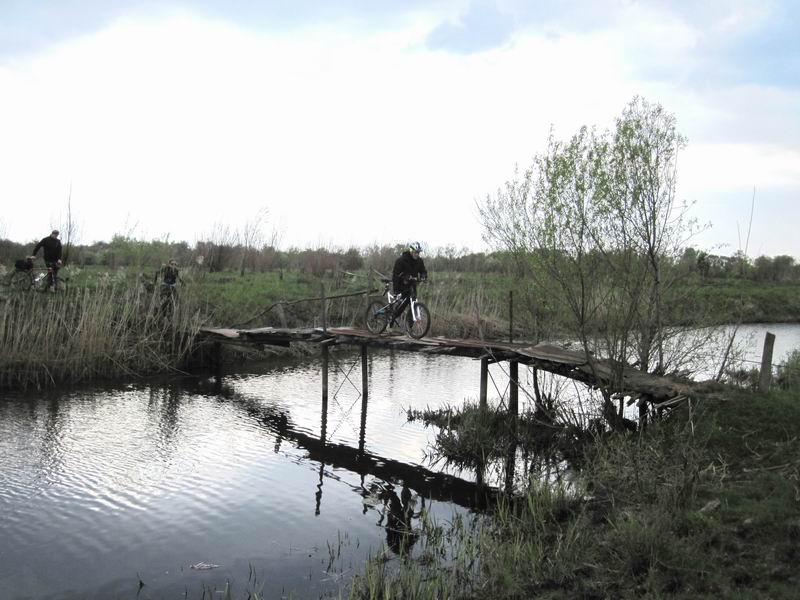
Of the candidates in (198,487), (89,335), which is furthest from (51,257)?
(198,487)

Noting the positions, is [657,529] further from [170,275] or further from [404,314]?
[170,275]

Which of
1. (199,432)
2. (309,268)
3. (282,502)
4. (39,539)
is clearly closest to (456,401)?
(199,432)

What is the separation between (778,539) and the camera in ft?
19.9

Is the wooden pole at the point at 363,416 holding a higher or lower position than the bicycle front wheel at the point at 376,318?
lower

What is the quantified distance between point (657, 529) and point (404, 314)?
9.24 m

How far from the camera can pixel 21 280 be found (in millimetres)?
18906

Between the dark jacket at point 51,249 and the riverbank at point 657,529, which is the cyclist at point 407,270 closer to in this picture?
the riverbank at point 657,529

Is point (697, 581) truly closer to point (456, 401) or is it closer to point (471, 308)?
point (456, 401)

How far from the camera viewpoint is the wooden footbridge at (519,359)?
1041cm

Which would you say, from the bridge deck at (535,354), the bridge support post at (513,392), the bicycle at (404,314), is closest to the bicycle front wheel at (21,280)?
the bridge deck at (535,354)

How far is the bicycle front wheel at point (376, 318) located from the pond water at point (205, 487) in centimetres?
215

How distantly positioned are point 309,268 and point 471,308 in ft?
38.4

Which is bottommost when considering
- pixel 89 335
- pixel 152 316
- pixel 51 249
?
pixel 89 335

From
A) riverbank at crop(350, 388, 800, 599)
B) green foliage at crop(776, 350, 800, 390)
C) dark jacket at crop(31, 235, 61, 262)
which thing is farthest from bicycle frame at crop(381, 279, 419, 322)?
dark jacket at crop(31, 235, 61, 262)
